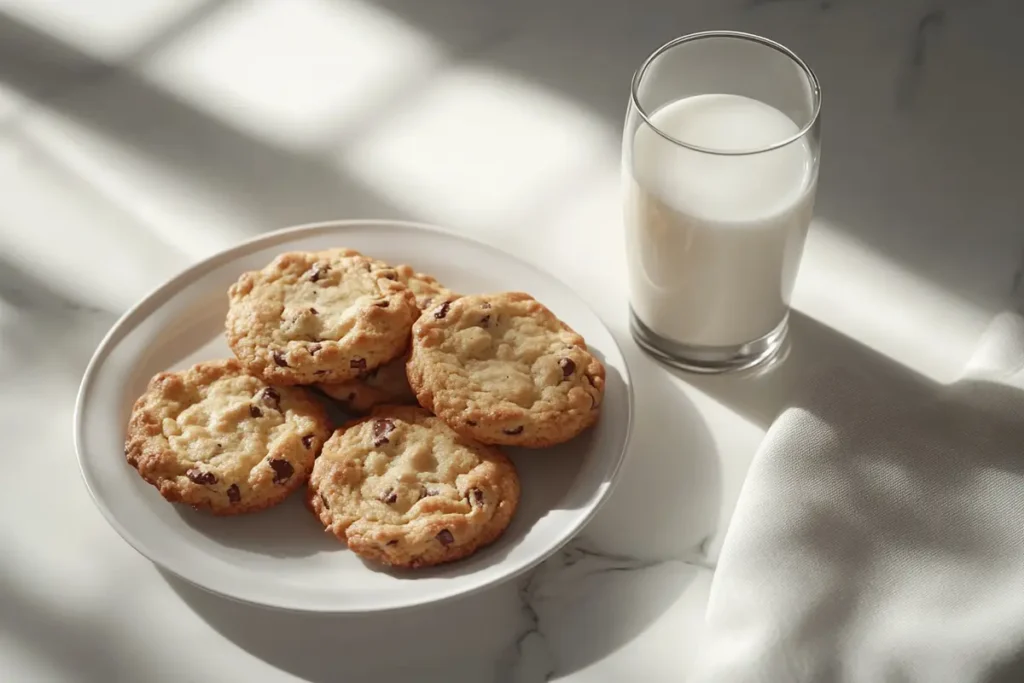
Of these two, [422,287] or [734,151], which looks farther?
[422,287]

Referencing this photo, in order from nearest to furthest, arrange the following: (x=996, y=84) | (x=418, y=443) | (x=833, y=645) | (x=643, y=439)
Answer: (x=833, y=645)
(x=418, y=443)
(x=643, y=439)
(x=996, y=84)

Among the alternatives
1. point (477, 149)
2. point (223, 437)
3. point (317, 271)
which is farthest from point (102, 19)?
point (223, 437)

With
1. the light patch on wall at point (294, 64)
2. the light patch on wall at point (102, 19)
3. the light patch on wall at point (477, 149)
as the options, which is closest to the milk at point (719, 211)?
the light patch on wall at point (477, 149)

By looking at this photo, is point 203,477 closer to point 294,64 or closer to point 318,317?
point 318,317

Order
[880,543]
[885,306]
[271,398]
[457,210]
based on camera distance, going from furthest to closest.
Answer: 1. [457,210]
2. [885,306]
3. [271,398]
4. [880,543]

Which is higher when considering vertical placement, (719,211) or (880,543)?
(719,211)

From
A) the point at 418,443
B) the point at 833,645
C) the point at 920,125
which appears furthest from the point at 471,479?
the point at 920,125

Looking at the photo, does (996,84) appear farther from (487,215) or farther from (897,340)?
(487,215)
